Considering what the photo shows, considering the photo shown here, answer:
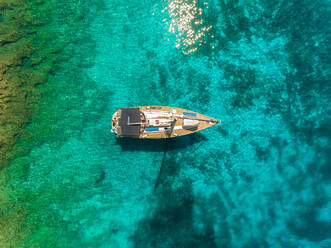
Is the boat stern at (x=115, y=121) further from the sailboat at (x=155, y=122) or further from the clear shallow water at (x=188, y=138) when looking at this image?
the clear shallow water at (x=188, y=138)

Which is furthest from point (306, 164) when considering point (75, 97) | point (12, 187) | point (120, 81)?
point (12, 187)

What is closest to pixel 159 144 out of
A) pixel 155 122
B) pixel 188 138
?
pixel 155 122

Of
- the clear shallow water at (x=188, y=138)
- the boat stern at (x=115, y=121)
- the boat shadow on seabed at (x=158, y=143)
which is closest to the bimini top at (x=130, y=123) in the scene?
the boat stern at (x=115, y=121)

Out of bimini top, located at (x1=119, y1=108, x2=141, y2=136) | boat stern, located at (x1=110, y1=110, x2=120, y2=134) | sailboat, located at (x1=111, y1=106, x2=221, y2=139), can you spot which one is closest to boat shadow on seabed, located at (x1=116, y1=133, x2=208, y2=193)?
sailboat, located at (x1=111, y1=106, x2=221, y2=139)

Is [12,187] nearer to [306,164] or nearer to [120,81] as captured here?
[120,81]

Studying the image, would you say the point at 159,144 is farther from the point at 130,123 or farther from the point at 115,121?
the point at 115,121

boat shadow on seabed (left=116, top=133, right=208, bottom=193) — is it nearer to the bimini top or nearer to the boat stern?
the boat stern
